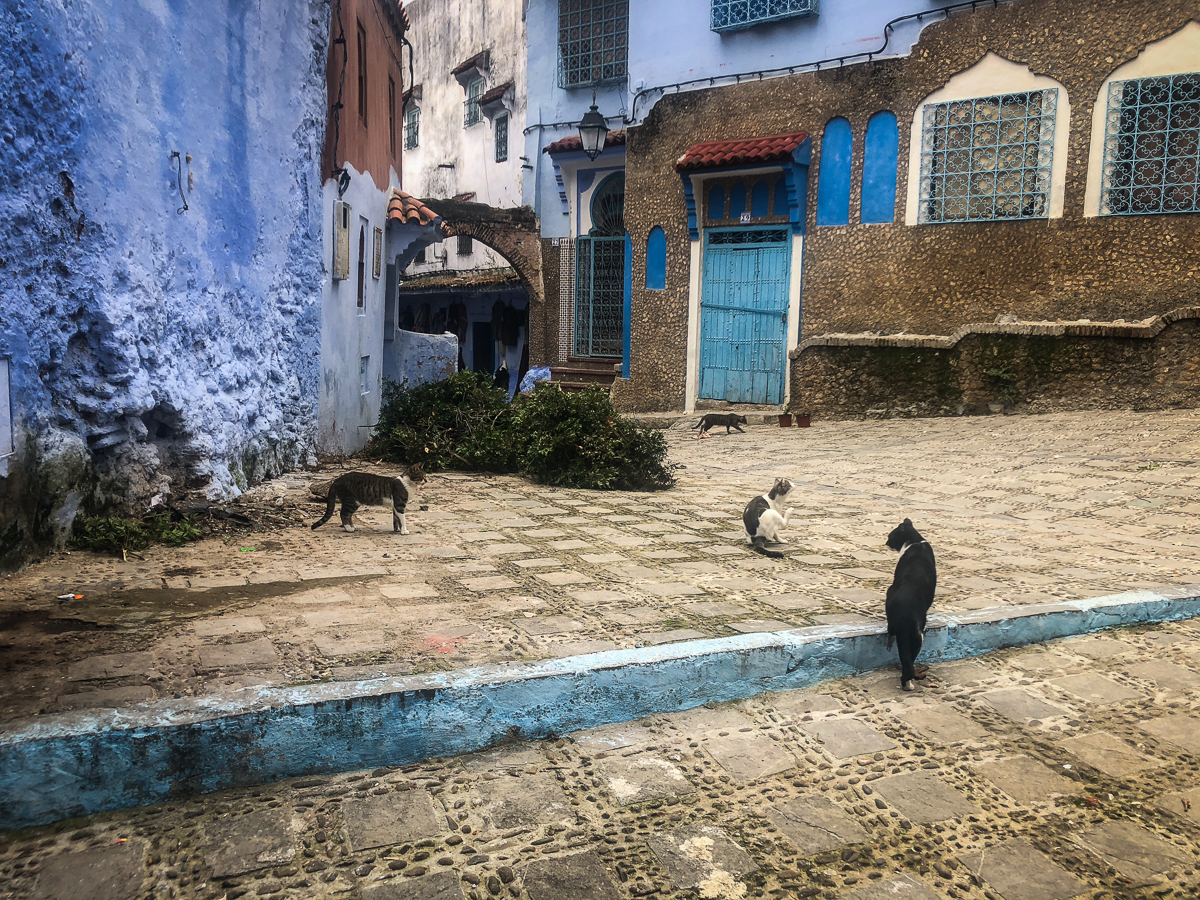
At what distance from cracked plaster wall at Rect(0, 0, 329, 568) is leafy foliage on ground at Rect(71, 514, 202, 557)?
13 cm

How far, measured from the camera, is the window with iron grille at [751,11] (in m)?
14.2

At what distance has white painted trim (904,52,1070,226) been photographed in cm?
1200

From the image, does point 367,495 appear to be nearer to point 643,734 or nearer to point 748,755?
point 643,734

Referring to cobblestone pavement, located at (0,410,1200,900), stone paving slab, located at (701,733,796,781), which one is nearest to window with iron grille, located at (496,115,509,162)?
cobblestone pavement, located at (0,410,1200,900)

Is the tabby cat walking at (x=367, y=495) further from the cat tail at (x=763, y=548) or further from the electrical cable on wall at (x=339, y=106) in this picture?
the electrical cable on wall at (x=339, y=106)

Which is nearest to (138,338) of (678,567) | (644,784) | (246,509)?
(246,509)

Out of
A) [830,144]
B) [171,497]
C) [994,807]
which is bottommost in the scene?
[994,807]

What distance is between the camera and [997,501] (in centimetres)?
735

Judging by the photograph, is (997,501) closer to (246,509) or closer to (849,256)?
(246,509)

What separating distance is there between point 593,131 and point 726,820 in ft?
47.7

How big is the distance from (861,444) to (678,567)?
668 centimetres

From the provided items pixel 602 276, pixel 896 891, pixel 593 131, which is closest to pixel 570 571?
pixel 896 891

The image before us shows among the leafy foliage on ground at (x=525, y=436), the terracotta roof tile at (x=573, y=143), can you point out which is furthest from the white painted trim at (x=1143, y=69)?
the terracotta roof tile at (x=573, y=143)

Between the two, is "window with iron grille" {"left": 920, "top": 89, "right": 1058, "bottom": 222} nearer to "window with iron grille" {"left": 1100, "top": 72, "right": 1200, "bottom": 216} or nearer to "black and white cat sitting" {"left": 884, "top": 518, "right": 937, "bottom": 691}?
"window with iron grille" {"left": 1100, "top": 72, "right": 1200, "bottom": 216}
